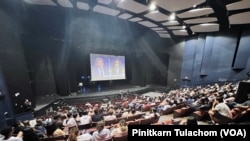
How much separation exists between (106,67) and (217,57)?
1134 cm

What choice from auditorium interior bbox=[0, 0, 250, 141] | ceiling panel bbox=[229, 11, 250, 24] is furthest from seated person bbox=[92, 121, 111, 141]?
ceiling panel bbox=[229, 11, 250, 24]

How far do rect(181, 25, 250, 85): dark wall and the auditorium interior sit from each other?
0.08 metres

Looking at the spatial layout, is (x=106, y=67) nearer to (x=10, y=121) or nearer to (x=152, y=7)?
(x=152, y=7)

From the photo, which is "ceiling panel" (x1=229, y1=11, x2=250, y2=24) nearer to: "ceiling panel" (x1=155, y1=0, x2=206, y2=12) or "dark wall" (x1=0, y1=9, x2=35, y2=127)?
"ceiling panel" (x1=155, y1=0, x2=206, y2=12)

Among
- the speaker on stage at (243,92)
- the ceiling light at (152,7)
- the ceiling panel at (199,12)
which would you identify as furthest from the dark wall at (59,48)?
the speaker on stage at (243,92)

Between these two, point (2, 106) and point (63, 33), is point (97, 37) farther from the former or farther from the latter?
point (2, 106)

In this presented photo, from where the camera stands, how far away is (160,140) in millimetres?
1333

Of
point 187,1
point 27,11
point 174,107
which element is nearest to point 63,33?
point 27,11

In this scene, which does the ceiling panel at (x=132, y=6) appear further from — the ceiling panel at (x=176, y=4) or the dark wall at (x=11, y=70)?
the dark wall at (x=11, y=70)

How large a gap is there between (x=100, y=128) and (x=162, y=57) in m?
18.6

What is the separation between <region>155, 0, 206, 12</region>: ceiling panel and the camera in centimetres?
852

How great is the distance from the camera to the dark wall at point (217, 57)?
512 inches

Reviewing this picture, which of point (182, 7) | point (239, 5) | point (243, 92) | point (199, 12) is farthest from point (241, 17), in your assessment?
point (243, 92)

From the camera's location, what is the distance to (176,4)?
9.03m
